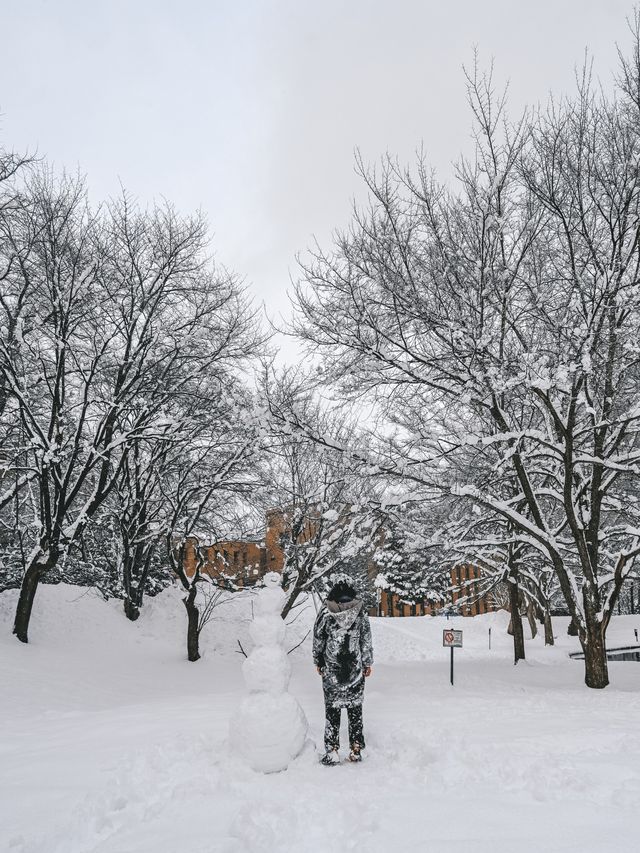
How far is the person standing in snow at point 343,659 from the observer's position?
445cm

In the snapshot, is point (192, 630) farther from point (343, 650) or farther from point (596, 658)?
point (596, 658)

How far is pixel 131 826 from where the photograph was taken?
3.18 m

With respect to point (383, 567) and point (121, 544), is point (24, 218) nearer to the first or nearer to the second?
point (121, 544)

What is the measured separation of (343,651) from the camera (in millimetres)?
4703

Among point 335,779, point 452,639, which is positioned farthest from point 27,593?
point 452,639

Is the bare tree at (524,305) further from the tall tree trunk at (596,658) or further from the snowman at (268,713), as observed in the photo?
the snowman at (268,713)

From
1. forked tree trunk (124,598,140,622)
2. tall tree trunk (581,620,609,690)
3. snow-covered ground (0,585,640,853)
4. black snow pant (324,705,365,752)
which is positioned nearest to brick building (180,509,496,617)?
forked tree trunk (124,598,140,622)

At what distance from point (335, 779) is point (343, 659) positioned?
97cm

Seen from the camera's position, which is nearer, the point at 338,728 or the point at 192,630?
the point at 338,728

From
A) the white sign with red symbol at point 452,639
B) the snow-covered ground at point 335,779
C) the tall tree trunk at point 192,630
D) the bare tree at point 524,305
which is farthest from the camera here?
the tall tree trunk at point 192,630

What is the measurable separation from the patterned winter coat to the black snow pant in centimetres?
6

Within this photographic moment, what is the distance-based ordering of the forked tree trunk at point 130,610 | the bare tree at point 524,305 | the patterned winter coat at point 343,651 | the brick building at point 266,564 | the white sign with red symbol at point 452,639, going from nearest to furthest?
the patterned winter coat at point 343,651
the bare tree at point 524,305
the white sign with red symbol at point 452,639
the forked tree trunk at point 130,610
the brick building at point 266,564

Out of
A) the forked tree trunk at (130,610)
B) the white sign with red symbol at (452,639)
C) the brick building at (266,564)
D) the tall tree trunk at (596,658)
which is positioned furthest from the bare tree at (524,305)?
the forked tree trunk at (130,610)

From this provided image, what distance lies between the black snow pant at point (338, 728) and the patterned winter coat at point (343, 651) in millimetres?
59
